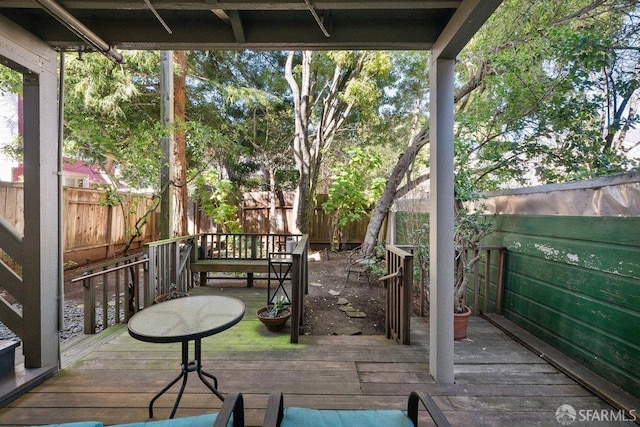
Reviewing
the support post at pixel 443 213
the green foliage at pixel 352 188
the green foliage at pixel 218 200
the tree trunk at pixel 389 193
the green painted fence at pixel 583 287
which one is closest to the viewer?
the green painted fence at pixel 583 287

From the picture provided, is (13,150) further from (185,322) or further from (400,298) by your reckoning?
(400,298)

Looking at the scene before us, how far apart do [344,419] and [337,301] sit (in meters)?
3.12

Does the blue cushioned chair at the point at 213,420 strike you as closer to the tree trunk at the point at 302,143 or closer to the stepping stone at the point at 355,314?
the stepping stone at the point at 355,314

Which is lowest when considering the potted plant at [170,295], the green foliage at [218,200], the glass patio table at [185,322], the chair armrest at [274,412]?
the potted plant at [170,295]

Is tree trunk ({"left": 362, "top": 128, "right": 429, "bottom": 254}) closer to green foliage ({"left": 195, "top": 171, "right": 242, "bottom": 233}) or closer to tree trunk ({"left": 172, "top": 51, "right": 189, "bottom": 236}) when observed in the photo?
green foliage ({"left": 195, "top": 171, "right": 242, "bottom": 233})

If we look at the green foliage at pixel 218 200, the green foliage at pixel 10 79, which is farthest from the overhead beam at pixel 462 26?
the green foliage at pixel 218 200

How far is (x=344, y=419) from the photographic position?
121cm

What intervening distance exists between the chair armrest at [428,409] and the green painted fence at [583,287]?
1.79m

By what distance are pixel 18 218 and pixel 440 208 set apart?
6.04 meters

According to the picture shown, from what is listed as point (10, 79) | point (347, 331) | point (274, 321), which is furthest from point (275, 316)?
point (10, 79)

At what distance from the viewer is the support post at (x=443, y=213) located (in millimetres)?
2064

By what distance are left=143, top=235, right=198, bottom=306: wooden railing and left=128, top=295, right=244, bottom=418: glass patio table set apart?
5.51ft

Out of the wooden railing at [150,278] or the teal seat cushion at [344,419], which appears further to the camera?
the wooden railing at [150,278]

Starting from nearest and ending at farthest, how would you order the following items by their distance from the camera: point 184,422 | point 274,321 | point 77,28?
point 184,422
point 77,28
point 274,321
